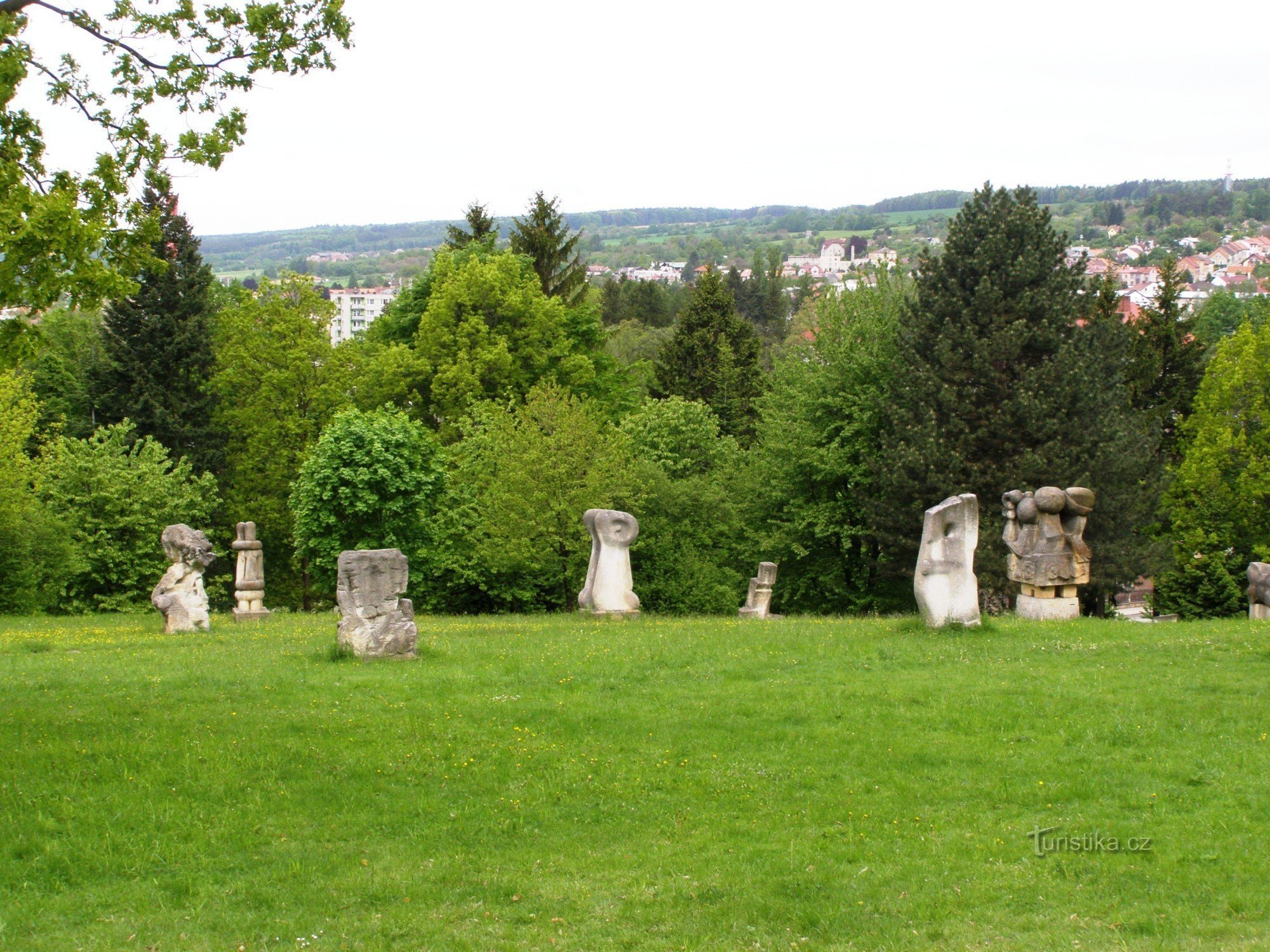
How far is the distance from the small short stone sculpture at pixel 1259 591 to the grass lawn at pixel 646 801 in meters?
7.88

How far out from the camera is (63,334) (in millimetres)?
62281

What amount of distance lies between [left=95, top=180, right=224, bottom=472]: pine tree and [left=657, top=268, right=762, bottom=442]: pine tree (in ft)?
70.8

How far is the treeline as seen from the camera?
37.0 metres

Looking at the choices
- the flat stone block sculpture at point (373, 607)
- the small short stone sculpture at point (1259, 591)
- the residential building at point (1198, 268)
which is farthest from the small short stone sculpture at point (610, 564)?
the residential building at point (1198, 268)

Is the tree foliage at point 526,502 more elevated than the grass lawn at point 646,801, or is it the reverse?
the grass lawn at point 646,801

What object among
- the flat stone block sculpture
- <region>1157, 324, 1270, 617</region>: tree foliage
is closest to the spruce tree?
<region>1157, 324, 1270, 617</region>: tree foliage

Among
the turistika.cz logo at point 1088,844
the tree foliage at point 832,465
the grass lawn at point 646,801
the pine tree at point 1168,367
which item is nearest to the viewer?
the grass lawn at point 646,801

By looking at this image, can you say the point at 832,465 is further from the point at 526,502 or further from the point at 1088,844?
the point at 1088,844

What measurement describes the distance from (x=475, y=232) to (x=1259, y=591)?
46.6 metres

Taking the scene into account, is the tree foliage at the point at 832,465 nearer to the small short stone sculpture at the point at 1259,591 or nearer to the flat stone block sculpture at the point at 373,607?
the small short stone sculpture at the point at 1259,591

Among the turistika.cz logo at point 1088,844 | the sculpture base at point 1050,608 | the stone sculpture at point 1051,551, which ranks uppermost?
the turistika.cz logo at point 1088,844

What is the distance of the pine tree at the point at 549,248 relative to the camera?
63219 mm

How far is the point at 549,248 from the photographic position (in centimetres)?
6353

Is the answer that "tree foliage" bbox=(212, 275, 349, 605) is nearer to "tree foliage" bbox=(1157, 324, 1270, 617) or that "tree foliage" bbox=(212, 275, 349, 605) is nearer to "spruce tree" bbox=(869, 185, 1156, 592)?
"spruce tree" bbox=(869, 185, 1156, 592)
